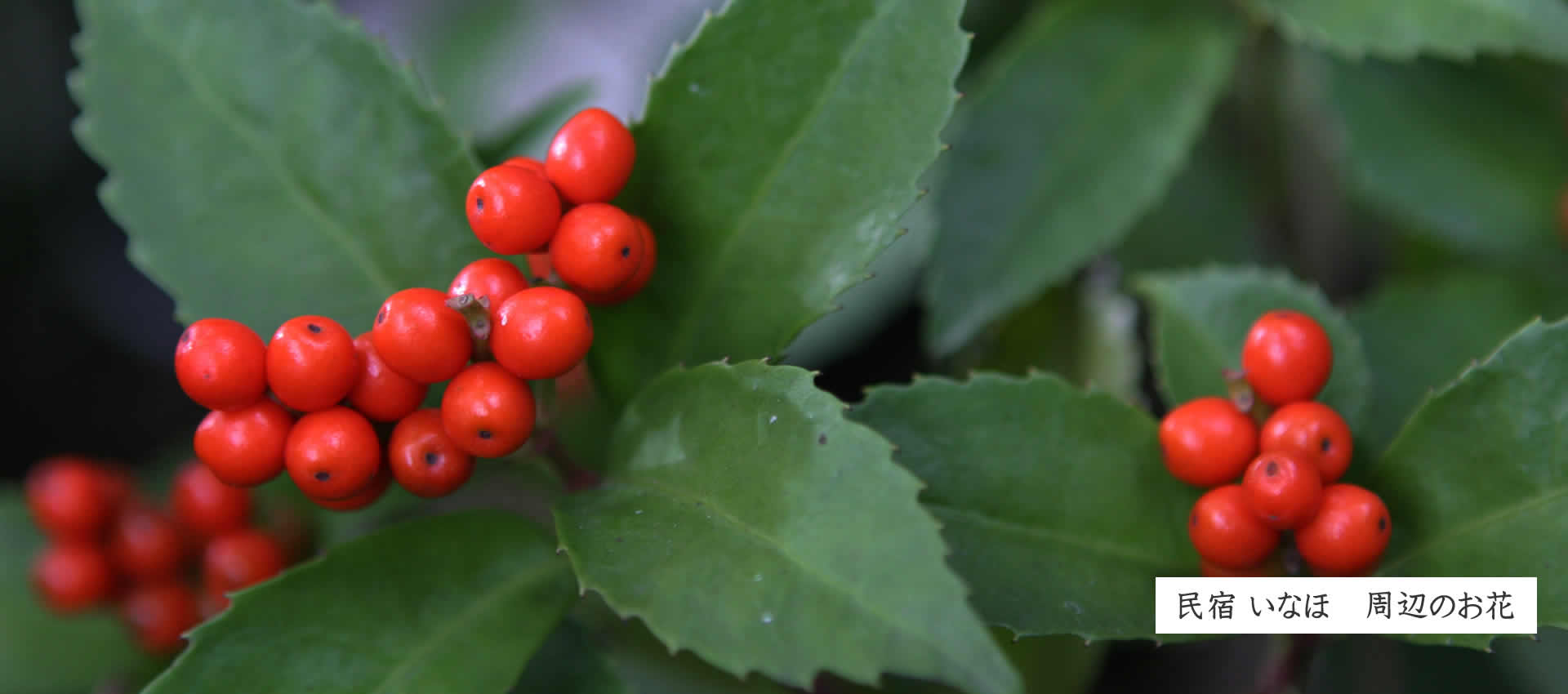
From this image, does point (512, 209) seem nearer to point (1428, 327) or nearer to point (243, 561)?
point (243, 561)

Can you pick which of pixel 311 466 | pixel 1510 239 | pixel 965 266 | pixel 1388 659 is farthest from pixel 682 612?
pixel 1510 239

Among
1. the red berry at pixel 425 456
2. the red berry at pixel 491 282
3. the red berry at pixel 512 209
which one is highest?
the red berry at pixel 512 209

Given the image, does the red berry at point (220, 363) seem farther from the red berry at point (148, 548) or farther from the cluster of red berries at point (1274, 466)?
the cluster of red berries at point (1274, 466)

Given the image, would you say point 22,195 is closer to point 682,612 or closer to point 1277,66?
point 682,612

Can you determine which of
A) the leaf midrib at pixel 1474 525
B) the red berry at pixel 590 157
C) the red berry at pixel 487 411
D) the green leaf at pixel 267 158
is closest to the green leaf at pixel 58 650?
the green leaf at pixel 267 158

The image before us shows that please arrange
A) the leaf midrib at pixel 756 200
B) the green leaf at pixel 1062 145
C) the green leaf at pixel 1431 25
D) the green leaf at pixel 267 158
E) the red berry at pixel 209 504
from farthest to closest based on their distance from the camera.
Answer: the green leaf at pixel 1062 145, the red berry at pixel 209 504, the green leaf at pixel 1431 25, the green leaf at pixel 267 158, the leaf midrib at pixel 756 200

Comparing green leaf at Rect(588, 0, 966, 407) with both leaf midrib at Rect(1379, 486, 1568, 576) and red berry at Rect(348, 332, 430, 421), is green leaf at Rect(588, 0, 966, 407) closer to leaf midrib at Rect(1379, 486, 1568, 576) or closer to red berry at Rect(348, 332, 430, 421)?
red berry at Rect(348, 332, 430, 421)

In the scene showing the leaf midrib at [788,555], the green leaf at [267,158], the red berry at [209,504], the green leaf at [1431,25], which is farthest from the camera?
the red berry at [209,504]
